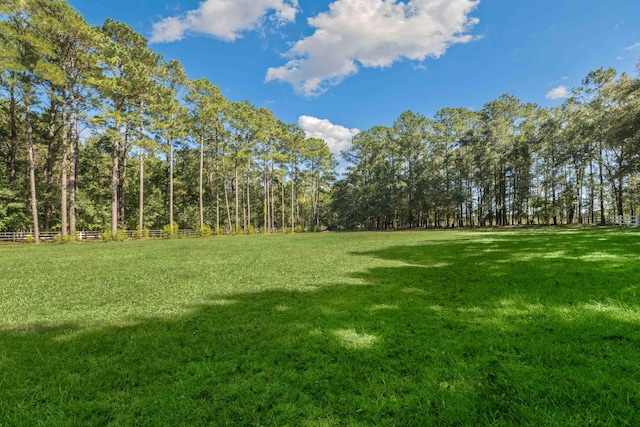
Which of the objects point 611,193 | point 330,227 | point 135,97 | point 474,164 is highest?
point 135,97

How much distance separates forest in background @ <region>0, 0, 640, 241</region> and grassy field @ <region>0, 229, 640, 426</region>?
23.2m

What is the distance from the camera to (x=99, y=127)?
80.6 ft

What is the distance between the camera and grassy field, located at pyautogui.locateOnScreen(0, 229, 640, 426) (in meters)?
2.30

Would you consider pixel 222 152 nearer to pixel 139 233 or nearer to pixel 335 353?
pixel 139 233

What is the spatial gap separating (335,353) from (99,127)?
29836 mm

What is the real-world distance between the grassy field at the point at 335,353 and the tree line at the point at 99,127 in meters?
22.9

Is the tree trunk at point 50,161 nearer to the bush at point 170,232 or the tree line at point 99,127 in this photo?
the tree line at point 99,127

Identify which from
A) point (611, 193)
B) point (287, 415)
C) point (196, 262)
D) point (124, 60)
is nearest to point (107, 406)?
point (287, 415)

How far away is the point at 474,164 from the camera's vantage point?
43281mm

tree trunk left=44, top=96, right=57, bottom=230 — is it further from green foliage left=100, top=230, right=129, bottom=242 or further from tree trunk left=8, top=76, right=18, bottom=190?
green foliage left=100, top=230, right=129, bottom=242

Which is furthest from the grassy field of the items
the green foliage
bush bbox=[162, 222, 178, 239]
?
bush bbox=[162, 222, 178, 239]

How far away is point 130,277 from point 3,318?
132 inches

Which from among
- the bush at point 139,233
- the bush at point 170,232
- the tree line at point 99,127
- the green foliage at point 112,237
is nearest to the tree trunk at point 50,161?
the tree line at point 99,127

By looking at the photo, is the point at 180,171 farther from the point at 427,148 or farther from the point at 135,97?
the point at 427,148
